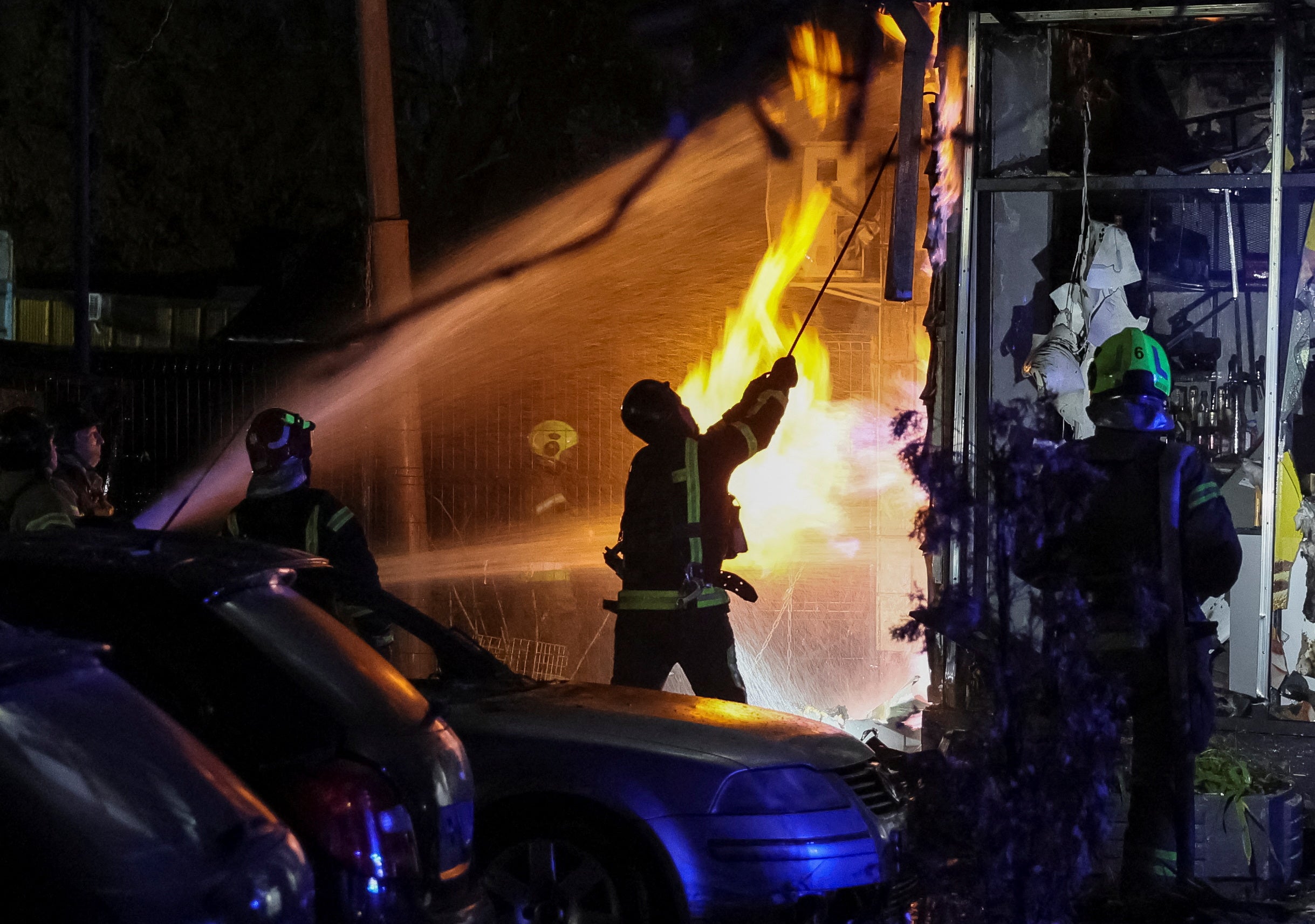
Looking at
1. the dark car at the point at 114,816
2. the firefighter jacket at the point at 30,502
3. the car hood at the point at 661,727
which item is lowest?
the car hood at the point at 661,727

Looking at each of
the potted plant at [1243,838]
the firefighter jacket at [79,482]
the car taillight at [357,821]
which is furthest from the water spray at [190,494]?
the potted plant at [1243,838]

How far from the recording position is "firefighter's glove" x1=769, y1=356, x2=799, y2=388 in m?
7.13

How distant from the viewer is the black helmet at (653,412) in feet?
22.5

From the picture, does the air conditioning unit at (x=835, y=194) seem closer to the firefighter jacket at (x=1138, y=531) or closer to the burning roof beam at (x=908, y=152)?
the burning roof beam at (x=908, y=152)

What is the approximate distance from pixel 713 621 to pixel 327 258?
759 inches

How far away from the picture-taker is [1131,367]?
5594 millimetres

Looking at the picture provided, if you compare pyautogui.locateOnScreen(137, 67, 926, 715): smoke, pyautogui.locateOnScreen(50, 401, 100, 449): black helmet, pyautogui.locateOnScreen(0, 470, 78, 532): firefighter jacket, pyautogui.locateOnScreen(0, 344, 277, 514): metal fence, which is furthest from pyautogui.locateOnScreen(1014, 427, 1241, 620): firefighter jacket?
pyautogui.locateOnScreen(0, 344, 277, 514): metal fence

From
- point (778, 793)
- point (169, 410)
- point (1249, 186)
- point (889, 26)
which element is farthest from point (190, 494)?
point (169, 410)

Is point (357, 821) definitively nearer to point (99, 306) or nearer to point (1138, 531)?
point (1138, 531)

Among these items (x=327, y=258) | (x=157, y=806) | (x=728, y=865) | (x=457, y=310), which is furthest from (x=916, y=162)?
(x=327, y=258)

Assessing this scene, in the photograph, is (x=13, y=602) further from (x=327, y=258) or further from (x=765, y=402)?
(x=327, y=258)

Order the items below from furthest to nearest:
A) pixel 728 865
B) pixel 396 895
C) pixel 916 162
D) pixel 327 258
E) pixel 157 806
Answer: pixel 327 258, pixel 916 162, pixel 728 865, pixel 396 895, pixel 157 806

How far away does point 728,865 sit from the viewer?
459cm

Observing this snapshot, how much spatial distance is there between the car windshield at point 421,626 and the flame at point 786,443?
852cm
